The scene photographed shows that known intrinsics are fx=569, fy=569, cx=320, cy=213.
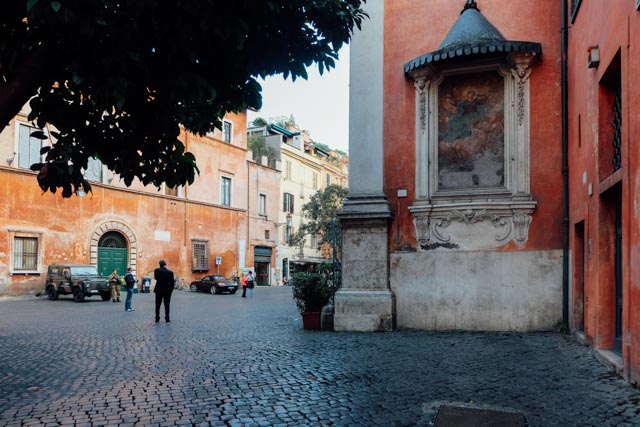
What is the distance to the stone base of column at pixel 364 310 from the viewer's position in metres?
11.1

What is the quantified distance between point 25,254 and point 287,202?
26.9 meters

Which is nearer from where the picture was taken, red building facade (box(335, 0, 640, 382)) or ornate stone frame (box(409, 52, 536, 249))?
red building facade (box(335, 0, 640, 382))

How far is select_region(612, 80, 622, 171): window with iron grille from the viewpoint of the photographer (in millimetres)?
7727

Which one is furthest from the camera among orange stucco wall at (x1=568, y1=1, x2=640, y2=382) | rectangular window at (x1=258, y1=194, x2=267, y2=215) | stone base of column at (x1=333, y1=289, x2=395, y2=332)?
rectangular window at (x1=258, y1=194, x2=267, y2=215)

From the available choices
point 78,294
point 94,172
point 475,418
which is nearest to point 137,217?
Result: point 94,172

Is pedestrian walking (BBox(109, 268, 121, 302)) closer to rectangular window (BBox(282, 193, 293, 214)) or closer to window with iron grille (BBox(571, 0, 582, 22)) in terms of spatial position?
window with iron grille (BBox(571, 0, 582, 22))

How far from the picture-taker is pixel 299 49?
5.63 meters

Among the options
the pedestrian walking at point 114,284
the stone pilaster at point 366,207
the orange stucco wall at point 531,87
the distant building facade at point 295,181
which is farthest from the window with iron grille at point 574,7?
the distant building facade at point 295,181

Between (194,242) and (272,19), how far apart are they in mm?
33915

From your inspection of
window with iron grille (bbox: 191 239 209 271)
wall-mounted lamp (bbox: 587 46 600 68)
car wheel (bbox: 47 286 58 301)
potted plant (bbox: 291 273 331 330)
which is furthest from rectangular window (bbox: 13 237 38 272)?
wall-mounted lamp (bbox: 587 46 600 68)

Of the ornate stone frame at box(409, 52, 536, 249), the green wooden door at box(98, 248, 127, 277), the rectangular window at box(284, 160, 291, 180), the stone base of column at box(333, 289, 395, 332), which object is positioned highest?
the rectangular window at box(284, 160, 291, 180)

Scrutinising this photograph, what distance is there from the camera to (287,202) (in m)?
51.9

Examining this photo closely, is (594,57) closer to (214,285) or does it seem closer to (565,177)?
(565,177)

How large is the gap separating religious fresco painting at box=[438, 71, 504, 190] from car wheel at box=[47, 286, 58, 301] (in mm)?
21221
